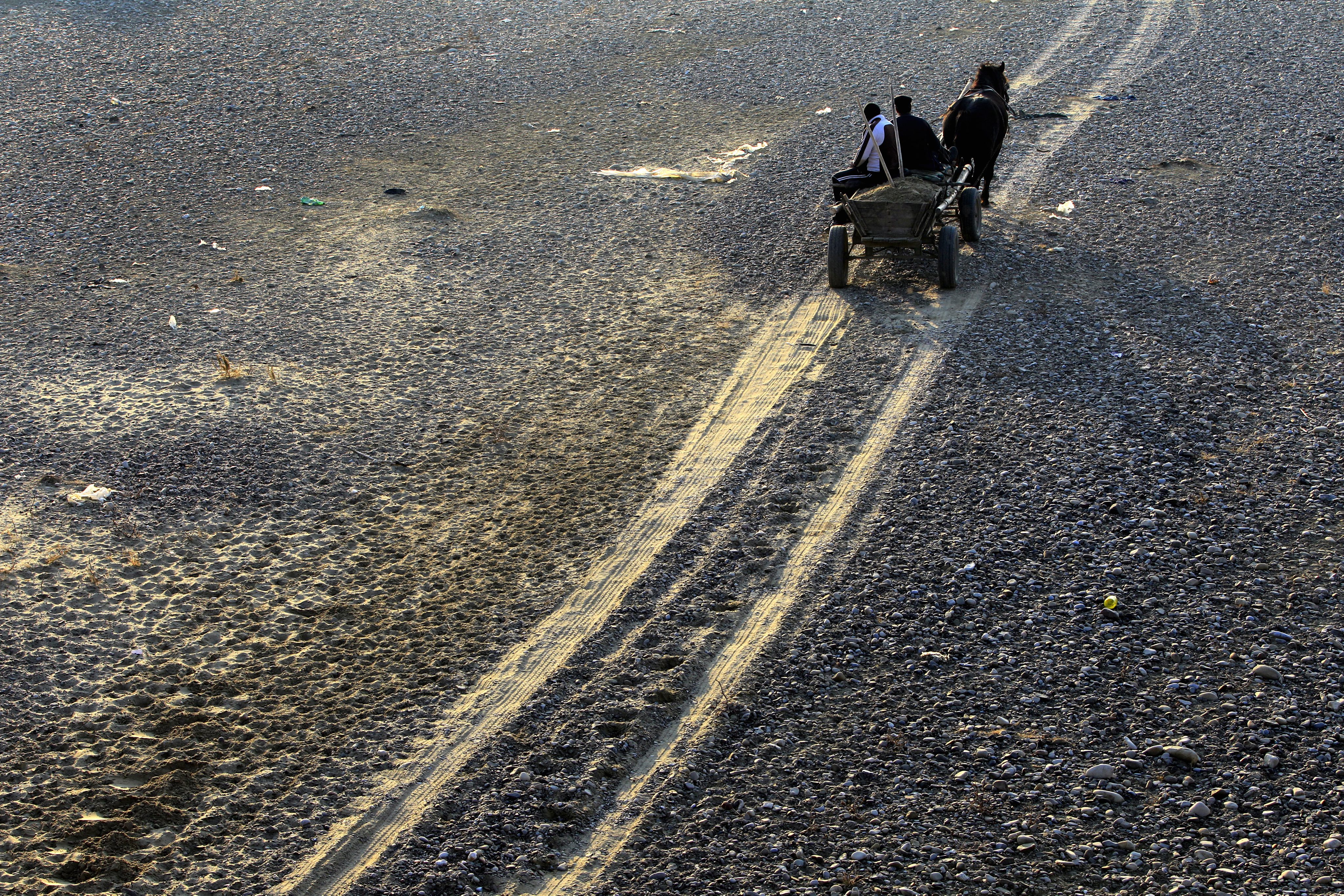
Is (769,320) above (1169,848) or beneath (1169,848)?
above

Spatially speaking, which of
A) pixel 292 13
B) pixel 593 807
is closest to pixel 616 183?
pixel 593 807

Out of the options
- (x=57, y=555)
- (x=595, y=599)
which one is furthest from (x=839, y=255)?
(x=57, y=555)

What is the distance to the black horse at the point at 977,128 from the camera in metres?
9.84

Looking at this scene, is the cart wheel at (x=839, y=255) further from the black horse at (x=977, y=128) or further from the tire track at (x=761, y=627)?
the black horse at (x=977, y=128)

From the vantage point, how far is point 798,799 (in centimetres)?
434

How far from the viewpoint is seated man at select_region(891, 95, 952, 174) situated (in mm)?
9312

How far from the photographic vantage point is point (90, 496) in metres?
6.34

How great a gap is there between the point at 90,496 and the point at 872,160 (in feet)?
21.8

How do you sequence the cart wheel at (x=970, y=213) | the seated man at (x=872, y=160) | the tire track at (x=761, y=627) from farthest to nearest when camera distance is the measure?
the cart wheel at (x=970, y=213)
the seated man at (x=872, y=160)
the tire track at (x=761, y=627)

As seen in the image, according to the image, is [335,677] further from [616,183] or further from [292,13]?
[292,13]

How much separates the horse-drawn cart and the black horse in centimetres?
90

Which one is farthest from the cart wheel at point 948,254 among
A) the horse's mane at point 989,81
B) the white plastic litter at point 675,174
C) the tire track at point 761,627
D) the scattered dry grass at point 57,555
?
the scattered dry grass at point 57,555

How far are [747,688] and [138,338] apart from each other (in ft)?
19.6

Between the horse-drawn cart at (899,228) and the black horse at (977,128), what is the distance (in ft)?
2.97
